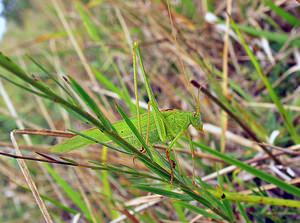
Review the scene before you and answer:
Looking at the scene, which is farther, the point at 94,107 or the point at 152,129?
the point at 152,129

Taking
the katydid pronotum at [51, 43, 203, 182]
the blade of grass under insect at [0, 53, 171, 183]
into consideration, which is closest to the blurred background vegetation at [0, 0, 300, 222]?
the katydid pronotum at [51, 43, 203, 182]

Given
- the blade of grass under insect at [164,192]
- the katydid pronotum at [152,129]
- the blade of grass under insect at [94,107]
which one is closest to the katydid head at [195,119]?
the katydid pronotum at [152,129]

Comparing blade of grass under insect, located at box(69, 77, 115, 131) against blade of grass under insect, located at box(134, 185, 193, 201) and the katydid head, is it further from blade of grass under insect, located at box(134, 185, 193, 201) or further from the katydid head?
the katydid head

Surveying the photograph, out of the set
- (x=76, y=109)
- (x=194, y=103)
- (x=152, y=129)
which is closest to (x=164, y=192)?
(x=152, y=129)

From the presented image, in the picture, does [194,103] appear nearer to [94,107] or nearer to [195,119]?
[195,119]

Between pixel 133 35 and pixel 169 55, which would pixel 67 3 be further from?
pixel 169 55

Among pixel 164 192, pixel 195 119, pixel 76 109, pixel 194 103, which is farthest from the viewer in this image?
pixel 194 103

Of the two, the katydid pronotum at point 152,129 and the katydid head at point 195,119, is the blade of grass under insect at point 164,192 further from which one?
the katydid head at point 195,119
